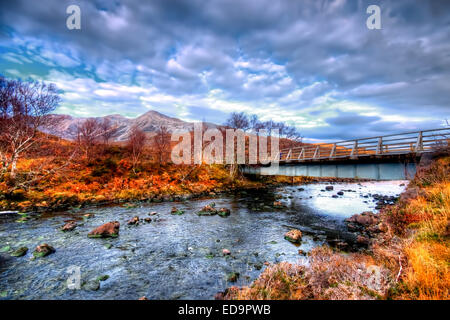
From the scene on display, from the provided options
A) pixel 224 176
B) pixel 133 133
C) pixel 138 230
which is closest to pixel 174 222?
pixel 138 230

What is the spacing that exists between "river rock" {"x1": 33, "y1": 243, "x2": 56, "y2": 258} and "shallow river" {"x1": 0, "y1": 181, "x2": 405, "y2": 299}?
253 millimetres

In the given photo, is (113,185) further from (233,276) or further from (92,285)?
(233,276)

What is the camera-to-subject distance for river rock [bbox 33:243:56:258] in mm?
8469

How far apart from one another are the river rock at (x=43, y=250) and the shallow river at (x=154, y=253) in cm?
25

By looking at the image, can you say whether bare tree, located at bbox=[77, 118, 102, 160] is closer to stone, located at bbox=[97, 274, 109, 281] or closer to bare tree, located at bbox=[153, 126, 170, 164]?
bare tree, located at bbox=[153, 126, 170, 164]

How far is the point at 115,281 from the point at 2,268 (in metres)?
4.81

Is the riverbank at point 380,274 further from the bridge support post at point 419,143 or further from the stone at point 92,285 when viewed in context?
the bridge support post at point 419,143

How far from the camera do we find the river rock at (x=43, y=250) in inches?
333

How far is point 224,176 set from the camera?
36.0 meters

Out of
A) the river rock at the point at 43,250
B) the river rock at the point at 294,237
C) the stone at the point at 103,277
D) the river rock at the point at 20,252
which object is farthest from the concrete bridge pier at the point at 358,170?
the river rock at the point at 20,252

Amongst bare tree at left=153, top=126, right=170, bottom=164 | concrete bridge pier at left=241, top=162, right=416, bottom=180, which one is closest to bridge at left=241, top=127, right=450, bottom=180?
concrete bridge pier at left=241, top=162, right=416, bottom=180

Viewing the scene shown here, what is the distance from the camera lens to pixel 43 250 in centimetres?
862
